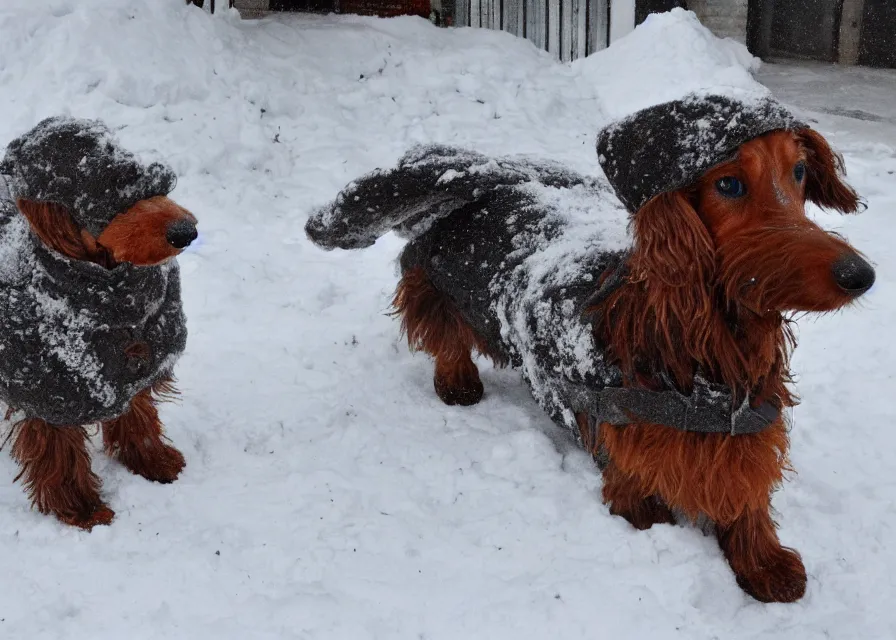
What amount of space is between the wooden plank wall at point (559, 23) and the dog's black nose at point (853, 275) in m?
7.75

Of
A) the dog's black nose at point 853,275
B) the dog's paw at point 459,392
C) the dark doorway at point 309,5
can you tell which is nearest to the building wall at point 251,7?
the dark doorway at point 309,5

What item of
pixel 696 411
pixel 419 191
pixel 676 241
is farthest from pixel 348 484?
pixel 676 241

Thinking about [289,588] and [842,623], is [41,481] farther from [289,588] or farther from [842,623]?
[842,623]

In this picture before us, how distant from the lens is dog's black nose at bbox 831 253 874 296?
187 centimetres

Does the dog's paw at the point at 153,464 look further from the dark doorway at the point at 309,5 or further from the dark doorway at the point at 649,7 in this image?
the dark doorway at the point at 309,5

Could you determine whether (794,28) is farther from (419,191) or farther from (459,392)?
(419,191)

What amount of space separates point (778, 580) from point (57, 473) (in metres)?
2.36

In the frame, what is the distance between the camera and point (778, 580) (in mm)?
2584

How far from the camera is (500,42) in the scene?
8.51 meters

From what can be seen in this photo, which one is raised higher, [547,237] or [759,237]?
[759,237]

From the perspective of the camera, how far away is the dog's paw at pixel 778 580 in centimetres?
256

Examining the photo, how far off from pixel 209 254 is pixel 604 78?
4.69 m

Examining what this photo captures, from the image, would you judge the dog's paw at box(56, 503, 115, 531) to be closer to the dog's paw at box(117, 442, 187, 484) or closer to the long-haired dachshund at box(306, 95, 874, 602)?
the dog's paw at box(117, 442, 187, 484)

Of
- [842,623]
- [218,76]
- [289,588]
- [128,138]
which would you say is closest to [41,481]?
[289,588]
